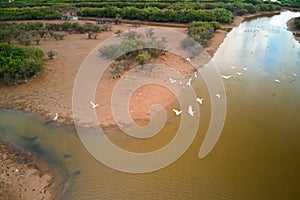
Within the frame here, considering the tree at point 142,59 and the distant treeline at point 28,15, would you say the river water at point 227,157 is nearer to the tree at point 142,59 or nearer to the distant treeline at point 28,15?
the tree at point 142,59

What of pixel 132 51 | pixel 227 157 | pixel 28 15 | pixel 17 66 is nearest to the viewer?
pixel 227 157

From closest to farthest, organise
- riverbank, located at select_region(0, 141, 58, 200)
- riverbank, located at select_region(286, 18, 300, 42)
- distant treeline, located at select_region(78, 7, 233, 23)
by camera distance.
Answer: riverbank, located at select_region(0, 141, 58, 200) < riverbank, located at select_region(286, 18, 300, 42) < distant treeline, located at select_region(78, 7, 233, 23)

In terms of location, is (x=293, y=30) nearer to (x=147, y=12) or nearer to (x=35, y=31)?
(x=147, y=12)

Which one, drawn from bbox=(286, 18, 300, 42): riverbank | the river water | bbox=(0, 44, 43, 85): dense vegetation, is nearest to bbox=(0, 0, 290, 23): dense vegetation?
bbox=(286, 18, 300, 42): riverbank

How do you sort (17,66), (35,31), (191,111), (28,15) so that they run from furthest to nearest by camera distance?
(28,15) → (35,31) → (17,66) → (191,111)

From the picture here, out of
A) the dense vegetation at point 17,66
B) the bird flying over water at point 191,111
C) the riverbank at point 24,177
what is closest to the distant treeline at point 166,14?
the dense vegetation at point 17,66

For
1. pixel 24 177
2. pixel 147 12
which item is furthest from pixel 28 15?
pixel 24 177

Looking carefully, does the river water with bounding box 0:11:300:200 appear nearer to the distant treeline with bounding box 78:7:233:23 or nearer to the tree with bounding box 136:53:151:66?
the tree with bounding box 136:53:151:66
